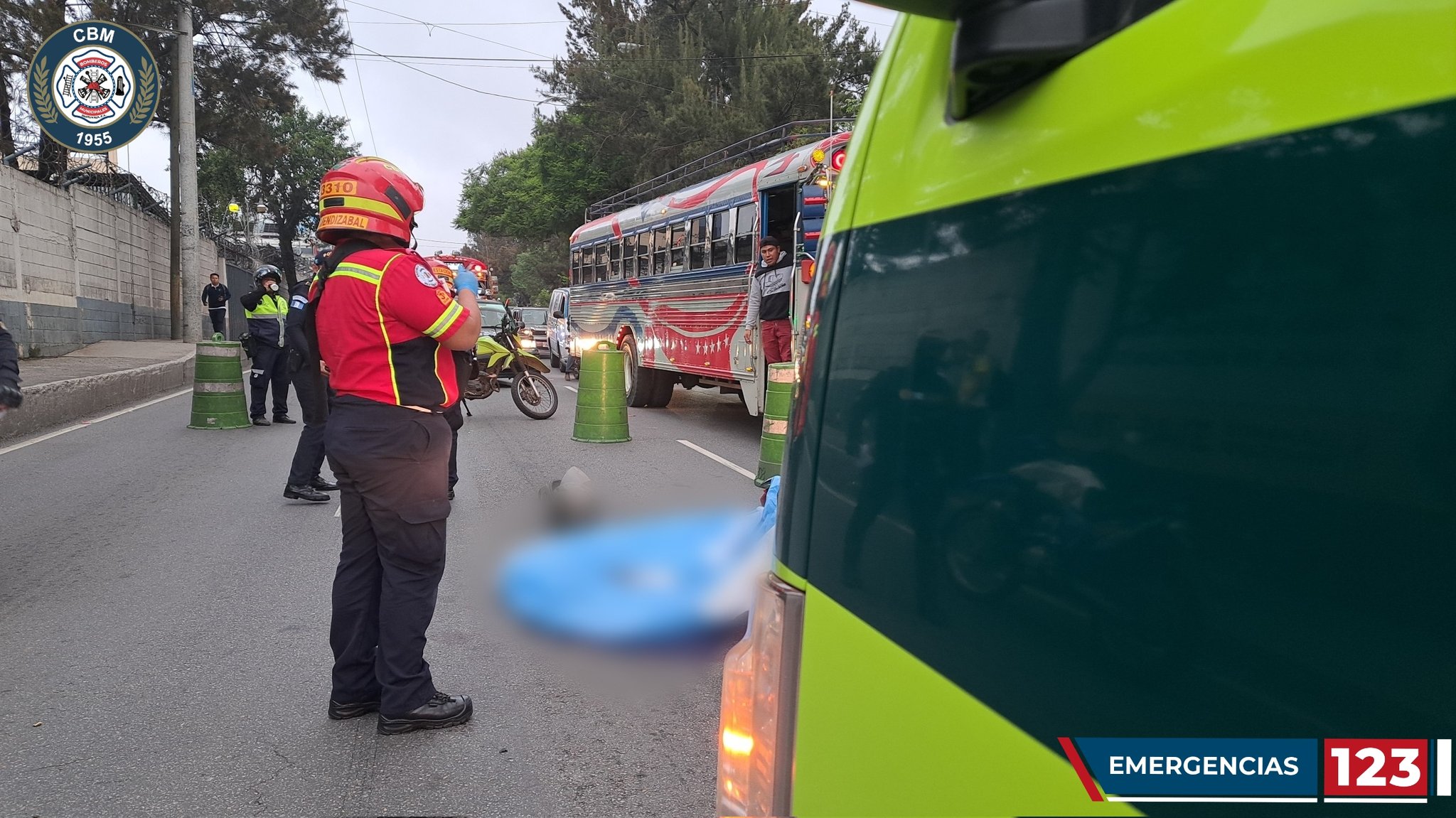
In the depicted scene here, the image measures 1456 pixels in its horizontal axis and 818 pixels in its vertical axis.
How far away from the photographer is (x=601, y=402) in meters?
11.1

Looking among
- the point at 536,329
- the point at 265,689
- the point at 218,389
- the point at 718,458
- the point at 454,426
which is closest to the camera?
the point at 265,689

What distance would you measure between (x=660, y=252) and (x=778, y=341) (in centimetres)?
463

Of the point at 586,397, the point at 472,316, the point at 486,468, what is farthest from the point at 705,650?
the point at 586,397

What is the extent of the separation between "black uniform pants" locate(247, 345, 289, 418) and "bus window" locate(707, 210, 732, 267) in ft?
16.8

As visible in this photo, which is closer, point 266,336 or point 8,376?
point 8,376

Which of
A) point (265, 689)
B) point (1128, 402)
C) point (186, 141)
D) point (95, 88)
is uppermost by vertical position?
point (186, 141)

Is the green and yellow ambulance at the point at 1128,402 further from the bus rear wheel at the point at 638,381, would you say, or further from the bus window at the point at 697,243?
the bus rear wheel at the point at 638,381

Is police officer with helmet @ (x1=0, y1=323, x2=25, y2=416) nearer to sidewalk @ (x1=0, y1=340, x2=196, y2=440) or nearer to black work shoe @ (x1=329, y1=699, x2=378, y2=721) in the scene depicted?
black work shoe @ (x1=329, y1=699, x2=378, y2=721)

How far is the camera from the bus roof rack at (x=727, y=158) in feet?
38.1

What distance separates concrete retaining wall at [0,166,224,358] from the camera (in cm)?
1828

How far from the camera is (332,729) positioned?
11.7ft

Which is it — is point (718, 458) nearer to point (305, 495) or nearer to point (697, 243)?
point (305, 495)

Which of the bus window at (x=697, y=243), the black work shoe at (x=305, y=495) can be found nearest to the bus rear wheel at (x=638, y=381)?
the bus window at (x=697, y=243)

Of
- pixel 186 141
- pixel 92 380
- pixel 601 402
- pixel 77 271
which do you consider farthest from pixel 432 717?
pixel 186 141
